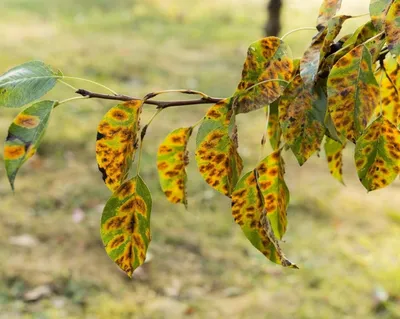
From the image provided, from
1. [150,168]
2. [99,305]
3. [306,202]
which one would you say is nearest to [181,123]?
[150,168]

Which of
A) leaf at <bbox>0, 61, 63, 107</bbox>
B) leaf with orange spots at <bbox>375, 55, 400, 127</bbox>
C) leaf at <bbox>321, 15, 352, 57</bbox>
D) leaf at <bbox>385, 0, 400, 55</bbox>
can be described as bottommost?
leaf with orange spots at <bbox>375, 55, 400, 127</bbox>

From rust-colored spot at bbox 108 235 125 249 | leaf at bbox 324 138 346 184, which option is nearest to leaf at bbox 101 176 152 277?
rust-colored spot at bbox 108 235 125 249

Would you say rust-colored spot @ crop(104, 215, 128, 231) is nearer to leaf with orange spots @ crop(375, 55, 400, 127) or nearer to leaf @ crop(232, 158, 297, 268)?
leaf @ crop(232, 158, 297, 268)

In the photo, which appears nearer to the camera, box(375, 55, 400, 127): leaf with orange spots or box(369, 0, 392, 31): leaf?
box(369, 0, 392, 31): leaf

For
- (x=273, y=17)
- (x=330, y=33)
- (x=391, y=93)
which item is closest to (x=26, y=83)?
(x=330, y=33)

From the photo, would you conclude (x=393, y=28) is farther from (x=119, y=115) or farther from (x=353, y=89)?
(x=119, y=115)

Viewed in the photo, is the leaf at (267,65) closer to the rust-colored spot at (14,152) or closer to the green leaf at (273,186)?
the green leaf at (273,186)

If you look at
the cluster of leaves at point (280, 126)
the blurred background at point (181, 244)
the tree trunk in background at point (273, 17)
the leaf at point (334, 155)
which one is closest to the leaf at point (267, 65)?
the cluster of leaves at point (280, 126)

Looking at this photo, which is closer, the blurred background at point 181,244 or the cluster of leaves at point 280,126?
the cluster of leaves at point 280,126
